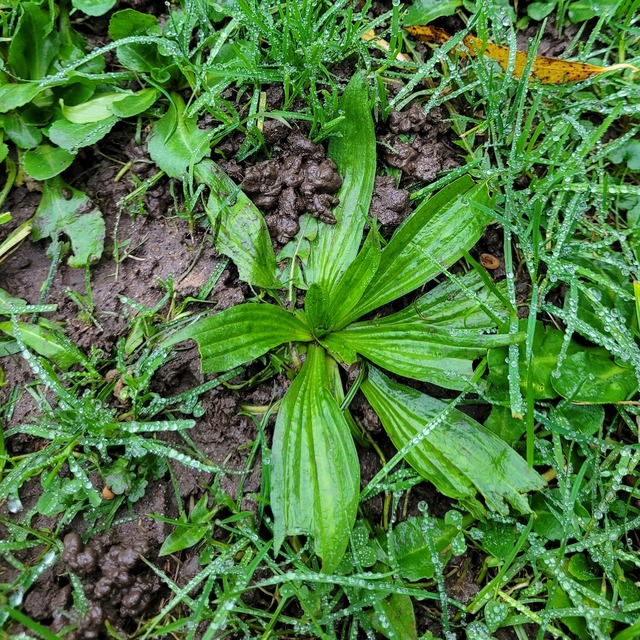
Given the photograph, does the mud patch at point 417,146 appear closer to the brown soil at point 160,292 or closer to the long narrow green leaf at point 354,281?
the brown soil at point 160,292

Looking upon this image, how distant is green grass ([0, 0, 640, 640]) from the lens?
61.4 inches

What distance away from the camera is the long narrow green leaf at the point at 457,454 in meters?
1.59

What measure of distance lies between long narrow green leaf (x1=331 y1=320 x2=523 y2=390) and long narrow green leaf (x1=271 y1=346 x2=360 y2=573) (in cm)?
A: 18

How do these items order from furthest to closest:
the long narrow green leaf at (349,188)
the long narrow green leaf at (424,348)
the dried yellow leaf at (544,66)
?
the dried yellow leaf at (544,66) < the long narrow green leaf at (349,188) < the long narrow green leaf at (424,348)

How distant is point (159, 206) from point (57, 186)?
15.3 inches

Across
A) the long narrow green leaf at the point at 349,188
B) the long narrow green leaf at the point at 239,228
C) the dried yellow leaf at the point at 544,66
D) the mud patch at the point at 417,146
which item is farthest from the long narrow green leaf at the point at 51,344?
the dried yellow leaf at the point at 544,66

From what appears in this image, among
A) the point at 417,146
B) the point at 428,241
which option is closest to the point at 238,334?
the point at 428,241

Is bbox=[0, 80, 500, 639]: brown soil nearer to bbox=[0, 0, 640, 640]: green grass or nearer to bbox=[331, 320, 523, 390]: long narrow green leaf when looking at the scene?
bbox=[0, 0, 640, 640]: green grass

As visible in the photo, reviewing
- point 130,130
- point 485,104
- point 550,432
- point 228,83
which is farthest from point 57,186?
point 550,432

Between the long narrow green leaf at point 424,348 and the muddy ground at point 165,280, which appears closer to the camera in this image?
the muddy ground at point 165,280

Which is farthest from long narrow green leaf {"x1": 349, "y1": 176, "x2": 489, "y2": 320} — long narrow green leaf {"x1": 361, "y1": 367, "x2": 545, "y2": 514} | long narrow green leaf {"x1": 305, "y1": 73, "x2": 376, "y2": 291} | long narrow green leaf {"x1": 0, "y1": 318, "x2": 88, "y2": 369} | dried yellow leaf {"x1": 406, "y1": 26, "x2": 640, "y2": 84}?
long narrow green leaf {"x1": 0, "y1": 318, "x2": 88, "y2": 369}

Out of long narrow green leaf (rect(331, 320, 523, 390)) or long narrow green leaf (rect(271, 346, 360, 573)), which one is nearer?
long narrow green leaf (rect(271, 346, 360, 573))

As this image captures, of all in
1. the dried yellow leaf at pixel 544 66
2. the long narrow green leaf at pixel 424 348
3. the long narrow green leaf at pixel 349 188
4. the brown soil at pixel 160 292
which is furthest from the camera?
the dried yellow leaf at pixel 544 66

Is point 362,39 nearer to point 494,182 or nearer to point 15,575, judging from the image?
point 494,182
